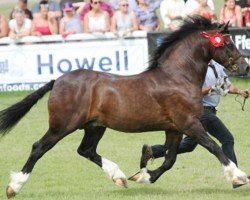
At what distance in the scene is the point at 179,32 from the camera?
410 inches

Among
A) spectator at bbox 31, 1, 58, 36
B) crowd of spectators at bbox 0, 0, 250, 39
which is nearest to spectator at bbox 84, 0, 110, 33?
crowd of spectators at bbox 0, 0, 250, 39

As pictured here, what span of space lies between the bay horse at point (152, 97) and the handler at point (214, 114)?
26 cm

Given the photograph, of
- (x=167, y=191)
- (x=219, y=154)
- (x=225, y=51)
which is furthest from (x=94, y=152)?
(x=225, y=51)

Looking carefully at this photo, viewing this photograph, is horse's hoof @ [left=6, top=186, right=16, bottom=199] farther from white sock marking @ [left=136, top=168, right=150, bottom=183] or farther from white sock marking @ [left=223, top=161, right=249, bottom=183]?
white sock marking @ [left=223, top=161, right=249, bottom=183]

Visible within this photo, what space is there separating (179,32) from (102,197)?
7.10 ft

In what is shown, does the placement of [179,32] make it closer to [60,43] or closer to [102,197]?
[102,197]

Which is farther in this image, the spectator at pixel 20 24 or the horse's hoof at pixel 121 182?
the spectator at pixel 20 24

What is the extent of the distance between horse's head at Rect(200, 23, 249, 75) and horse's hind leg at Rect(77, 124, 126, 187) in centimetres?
171

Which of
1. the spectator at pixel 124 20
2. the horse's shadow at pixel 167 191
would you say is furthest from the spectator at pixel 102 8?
the horse's shadow at pixel 167 191

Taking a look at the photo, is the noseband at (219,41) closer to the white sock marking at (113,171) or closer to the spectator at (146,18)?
the white sock marking at (113,171)

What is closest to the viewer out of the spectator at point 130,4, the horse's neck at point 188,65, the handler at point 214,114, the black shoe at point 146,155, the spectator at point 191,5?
the horse's neck at point 188,65

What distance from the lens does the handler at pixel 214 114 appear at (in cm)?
1042

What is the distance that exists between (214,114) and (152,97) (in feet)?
3.02

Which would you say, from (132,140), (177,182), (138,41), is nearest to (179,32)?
(177,182)
